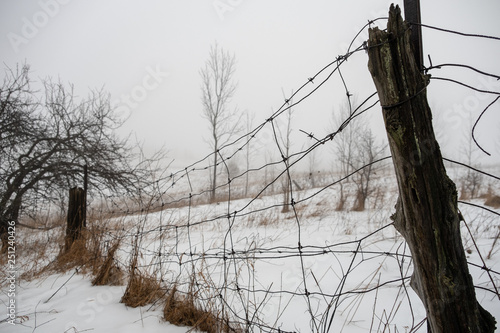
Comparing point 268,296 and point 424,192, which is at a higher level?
point 424,192

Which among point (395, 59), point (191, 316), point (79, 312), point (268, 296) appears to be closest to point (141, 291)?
point (79, 312)

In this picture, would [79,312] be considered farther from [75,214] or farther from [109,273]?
[75,214]

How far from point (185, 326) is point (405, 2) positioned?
2.26m

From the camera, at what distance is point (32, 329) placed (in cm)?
171

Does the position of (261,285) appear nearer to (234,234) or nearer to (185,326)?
(185,326)

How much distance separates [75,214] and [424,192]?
169 inches

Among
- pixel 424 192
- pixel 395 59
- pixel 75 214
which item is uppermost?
pixel 395 59

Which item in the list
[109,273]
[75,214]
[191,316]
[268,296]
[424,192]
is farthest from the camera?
[75,214]

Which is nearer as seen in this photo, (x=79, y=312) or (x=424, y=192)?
(x=424, y=192)

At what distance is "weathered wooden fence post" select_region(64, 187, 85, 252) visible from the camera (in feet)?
11.4

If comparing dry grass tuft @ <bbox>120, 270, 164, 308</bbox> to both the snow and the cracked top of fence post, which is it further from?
the cracked top of fence post

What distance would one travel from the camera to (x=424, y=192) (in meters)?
0.83

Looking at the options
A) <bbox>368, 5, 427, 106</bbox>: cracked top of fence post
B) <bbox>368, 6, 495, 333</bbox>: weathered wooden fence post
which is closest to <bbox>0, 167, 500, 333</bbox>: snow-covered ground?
<bbox>368, 6, 495, 333</bbox>: weathered wooden fence post

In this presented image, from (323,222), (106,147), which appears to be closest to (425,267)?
(323,222)
